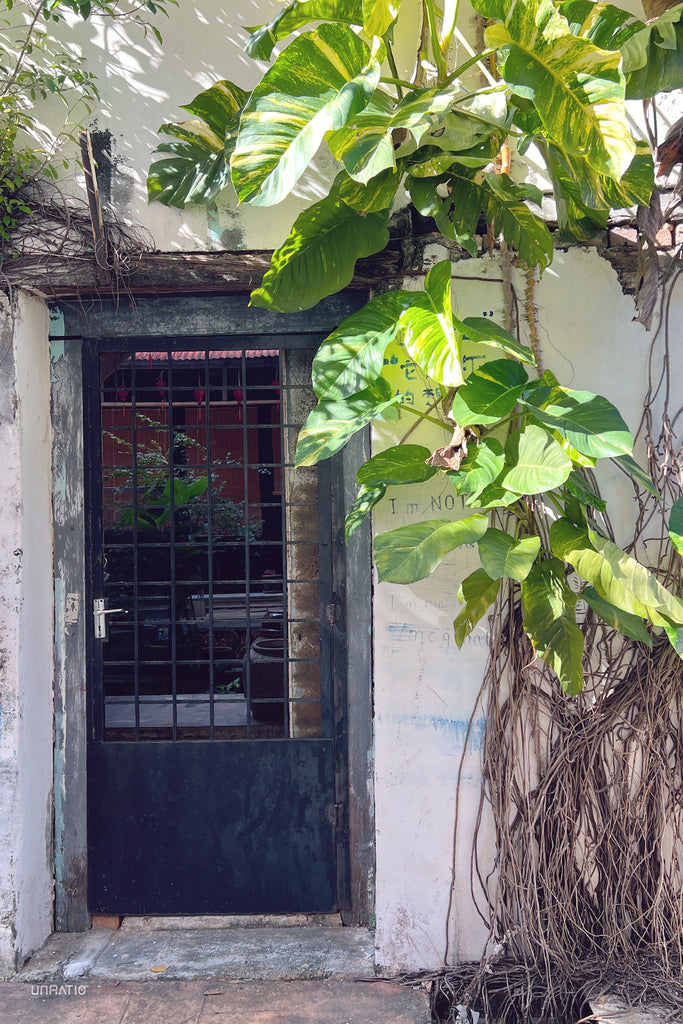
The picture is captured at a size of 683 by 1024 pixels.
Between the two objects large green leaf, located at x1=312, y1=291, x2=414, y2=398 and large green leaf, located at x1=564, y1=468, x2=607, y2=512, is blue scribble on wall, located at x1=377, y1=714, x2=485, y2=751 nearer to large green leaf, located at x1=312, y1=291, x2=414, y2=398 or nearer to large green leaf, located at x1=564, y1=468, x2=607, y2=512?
large green leaf, located at x1=564, y1=468, x2=607, y2=512

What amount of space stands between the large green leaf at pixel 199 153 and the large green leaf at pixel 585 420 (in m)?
1.35

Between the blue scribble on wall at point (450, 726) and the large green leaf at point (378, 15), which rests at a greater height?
the large green leaf at point (378, 15)

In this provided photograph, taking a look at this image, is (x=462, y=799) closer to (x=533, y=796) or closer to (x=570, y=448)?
(x=533, y=796)

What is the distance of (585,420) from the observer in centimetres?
218

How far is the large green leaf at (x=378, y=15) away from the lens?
2115 millimetres

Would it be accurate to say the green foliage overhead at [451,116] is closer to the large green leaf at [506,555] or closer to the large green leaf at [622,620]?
the large green leaf at [506,555]

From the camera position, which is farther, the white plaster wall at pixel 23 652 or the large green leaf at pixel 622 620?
the white plaster wall at pixel 23 652

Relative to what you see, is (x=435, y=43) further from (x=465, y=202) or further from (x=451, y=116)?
(x=465, y=202)

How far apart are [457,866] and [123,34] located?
10.6 feet

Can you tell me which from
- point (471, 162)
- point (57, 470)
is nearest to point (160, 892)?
point (57, 470)

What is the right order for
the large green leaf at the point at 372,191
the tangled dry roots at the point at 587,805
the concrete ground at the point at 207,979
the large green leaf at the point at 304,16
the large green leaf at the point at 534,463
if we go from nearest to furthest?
the large green leaf at the point at 534,463 → the large green leaf at the point at 304,16 → the large green leaf at the point at 372,191 → the concrete ground at the point at 207,979 → the tangled dry roots at the point at 587,805

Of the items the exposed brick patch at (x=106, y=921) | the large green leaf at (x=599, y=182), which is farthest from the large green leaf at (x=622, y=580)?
the exposed brick patch at (x=106, y=921)

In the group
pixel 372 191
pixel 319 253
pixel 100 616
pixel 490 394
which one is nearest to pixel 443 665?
pixel 490 394

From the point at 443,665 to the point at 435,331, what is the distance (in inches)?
48.2
